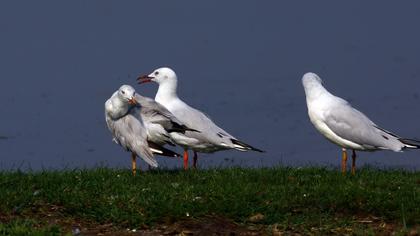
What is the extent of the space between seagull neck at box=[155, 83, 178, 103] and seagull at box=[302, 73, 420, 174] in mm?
2316

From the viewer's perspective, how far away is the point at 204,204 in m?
10.2

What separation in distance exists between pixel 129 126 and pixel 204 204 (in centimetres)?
273

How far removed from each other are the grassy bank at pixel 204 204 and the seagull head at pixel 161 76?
4086 millimetres

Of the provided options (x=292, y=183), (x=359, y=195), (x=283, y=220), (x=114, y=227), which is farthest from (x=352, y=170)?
(x=114, y=227)

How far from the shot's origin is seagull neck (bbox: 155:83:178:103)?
51.3 feet

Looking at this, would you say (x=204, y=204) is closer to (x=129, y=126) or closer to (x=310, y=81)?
(x=129, y=126)

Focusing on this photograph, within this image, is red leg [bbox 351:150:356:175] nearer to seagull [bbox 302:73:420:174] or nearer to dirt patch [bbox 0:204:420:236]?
seagull [bbox 302:73:420:174]

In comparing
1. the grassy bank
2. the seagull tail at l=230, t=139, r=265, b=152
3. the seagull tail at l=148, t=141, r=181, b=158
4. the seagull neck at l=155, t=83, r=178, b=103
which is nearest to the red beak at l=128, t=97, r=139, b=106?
the seagull tail at l=148, t=141, r=181, b=158

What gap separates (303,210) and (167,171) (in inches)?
123

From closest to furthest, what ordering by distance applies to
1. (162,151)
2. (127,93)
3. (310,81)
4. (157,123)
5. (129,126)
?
(162,151), (127,93), (129,126), (157,123), (310,81)

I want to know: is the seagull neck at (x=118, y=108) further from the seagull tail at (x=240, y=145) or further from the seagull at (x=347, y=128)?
the seagull at (x=347, y=128)

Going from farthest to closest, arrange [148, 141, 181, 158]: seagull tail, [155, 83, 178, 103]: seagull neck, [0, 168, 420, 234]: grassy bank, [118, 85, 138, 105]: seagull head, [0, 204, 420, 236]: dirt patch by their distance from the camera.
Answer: [155, 83, 178, 103]: seagull neck → [118, 85, 138, 105]: seagull head → [148, 141, 181, 158]: seagull tail → [0, 168, 420, 234]: grassy bank → [0, 204, 420, 236]: dirt patch

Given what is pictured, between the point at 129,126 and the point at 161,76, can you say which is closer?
the point at 129,126

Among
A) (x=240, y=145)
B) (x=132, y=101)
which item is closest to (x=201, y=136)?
(x=240, y=145)
